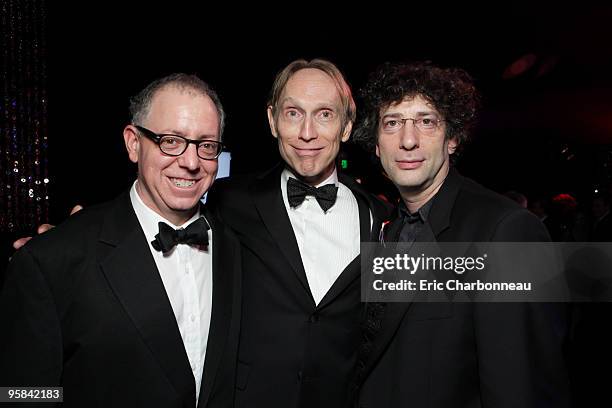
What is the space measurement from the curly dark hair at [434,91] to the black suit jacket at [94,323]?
1.31m

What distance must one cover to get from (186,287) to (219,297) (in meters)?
0.14

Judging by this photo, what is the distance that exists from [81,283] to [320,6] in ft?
15.8

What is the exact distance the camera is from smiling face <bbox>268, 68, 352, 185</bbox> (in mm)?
2297

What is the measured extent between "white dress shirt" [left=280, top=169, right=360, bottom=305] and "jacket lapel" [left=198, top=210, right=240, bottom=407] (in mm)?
386

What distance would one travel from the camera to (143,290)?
162 cm

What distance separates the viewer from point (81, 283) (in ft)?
5.14

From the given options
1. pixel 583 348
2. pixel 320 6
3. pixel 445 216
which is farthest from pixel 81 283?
pixel 583 348

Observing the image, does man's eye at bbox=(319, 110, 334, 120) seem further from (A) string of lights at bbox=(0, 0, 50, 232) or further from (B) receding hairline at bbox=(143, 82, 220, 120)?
(A) string of lights at bbox=(0, 0, 50, 232)

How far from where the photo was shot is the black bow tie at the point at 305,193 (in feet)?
7.53

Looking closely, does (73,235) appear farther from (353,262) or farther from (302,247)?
(353,262)

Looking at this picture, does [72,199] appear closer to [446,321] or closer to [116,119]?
[116,119]

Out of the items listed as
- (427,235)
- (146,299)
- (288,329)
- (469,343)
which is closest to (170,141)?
(146,299)

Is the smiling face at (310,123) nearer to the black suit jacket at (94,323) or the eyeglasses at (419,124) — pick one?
the eyeglasses at (419,124)

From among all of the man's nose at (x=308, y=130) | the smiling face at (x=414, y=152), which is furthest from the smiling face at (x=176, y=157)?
the smiling face at (x=414, y=152)
